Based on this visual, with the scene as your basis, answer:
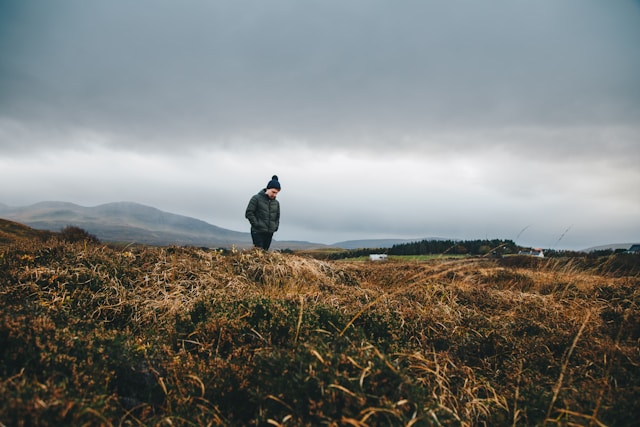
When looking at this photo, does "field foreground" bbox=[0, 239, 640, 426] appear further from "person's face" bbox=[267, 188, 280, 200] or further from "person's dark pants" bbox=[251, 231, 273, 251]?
"person's face" bbox=[267, 188, 280, 200]

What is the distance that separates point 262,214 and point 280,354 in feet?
28.1

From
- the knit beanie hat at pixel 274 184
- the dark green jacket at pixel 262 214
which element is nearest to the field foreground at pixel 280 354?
the dark green jacket at pixel 262 214

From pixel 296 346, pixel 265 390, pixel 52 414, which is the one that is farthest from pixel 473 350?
pixel 52 414

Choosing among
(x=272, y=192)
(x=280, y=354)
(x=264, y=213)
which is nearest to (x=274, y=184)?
(x=272, y=192)

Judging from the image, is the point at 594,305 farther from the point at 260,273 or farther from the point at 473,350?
the point at 260,273

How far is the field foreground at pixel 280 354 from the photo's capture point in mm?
2365

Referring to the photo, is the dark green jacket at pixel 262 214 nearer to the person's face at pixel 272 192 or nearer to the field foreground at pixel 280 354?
the person's face at pixel 272 192

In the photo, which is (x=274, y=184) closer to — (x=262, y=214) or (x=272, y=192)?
(x=272, y=192)

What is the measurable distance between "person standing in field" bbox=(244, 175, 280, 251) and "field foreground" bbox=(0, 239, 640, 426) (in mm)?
4970

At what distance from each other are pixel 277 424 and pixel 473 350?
2.76 metres

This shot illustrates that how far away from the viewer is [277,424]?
214 centimetres

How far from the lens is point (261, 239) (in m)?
11.3

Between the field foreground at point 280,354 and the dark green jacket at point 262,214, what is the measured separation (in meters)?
4.95

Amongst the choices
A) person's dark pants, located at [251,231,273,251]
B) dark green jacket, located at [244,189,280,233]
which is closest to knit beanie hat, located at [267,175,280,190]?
dark green jacket, located at [244,189,280,233]
